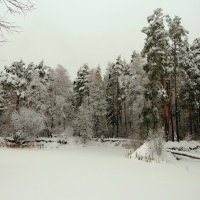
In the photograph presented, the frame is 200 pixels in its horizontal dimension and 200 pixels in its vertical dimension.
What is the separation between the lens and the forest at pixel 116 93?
2930 cm

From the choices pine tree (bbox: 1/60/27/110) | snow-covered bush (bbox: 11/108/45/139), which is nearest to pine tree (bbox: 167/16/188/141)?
snow-covered bush (bbox: 11/108/45/139)

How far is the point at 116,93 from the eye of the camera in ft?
181

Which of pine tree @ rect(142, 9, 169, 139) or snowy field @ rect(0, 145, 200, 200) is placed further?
pine tree @ rect(142, 9, 169, 139)

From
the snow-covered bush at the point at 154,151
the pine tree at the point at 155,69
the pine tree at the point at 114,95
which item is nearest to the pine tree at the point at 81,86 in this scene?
the pine tree at the point at 114,95

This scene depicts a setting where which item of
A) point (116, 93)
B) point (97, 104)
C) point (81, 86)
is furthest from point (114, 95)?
point (97, 104)

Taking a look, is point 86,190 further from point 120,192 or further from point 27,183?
point 27,183

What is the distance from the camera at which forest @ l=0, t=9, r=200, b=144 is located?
29297 millimetres

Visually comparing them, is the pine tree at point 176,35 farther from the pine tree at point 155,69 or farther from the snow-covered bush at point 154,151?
the snow-covered bush at point 154,151

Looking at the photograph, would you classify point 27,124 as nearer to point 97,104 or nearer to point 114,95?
point 97,104

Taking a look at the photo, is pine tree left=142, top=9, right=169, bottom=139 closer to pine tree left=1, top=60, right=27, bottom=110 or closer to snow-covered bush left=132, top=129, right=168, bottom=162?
snow-covered bush left=132, top=129, right=168, bottom=162

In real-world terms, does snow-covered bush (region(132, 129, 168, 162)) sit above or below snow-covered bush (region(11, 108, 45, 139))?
below

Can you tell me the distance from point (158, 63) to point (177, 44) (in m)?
5.82

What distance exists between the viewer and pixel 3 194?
6.66m

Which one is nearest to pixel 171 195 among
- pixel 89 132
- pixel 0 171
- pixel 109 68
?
pixel 0 171
